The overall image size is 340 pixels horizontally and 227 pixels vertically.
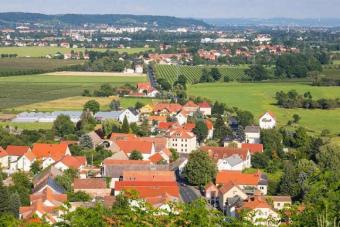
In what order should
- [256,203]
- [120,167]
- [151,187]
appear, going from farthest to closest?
1. [120,167]
2. [151,187]
3. [256,203]

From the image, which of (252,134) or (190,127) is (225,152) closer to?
(252,134)

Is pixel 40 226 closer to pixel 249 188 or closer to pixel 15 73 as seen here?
pixel 249 188

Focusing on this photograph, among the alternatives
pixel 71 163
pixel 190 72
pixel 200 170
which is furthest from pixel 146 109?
pixel 190 72

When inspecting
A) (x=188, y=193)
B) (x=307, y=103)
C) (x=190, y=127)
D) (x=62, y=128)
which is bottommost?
(x=307, y=103)

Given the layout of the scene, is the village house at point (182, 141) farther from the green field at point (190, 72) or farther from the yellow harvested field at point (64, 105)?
the green field at point (190, 72)

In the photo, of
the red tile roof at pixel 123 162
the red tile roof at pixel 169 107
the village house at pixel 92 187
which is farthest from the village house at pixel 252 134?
the village house at pixel 92 187

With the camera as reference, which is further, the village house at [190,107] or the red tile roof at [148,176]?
the village house at [190,107]

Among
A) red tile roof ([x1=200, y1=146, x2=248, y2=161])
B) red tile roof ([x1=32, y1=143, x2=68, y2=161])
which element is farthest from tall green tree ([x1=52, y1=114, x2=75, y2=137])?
red tile roof ([x1=200, y1=146, x2=248, y2=161])
